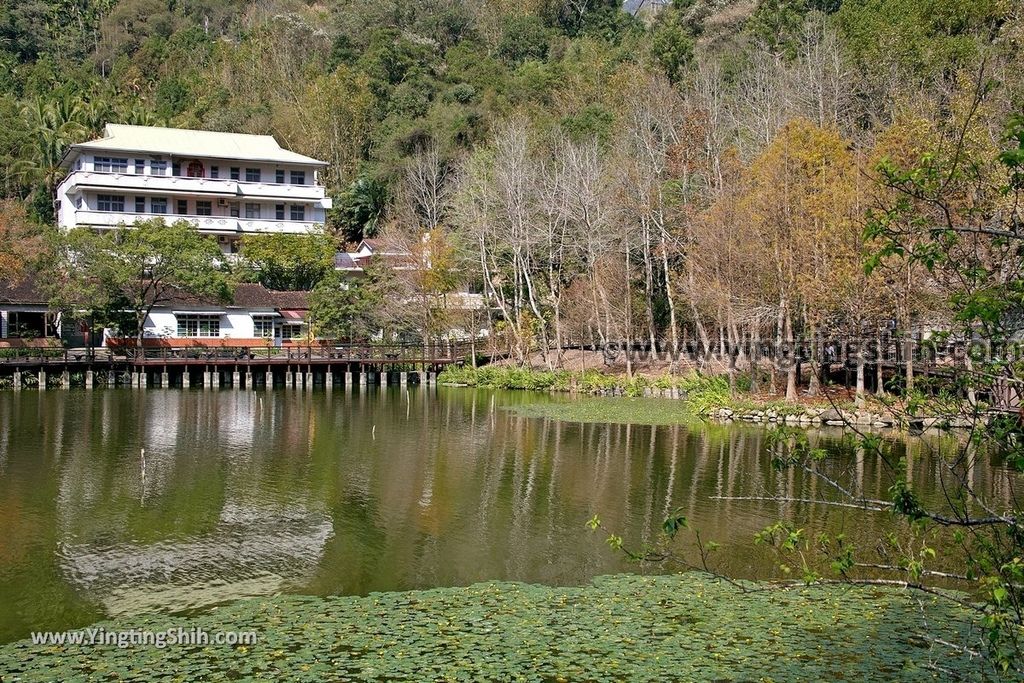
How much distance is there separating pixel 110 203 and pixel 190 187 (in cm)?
504

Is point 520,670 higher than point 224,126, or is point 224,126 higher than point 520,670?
point 224,126

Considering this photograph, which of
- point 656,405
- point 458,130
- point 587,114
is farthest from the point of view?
point 458,130

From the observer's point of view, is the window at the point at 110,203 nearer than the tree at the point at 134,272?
No

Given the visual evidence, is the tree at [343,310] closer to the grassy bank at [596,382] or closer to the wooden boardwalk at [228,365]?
the wooden boardwalk at [228,365]

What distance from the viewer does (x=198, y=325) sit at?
55.2m

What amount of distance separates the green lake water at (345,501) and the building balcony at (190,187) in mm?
30065

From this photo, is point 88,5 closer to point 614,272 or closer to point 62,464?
point 614,272

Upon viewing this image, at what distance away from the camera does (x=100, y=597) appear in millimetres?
13422

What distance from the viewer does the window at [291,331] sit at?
57.7m

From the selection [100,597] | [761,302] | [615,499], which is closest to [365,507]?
[615,499]

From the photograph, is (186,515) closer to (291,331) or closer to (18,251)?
(18,251)

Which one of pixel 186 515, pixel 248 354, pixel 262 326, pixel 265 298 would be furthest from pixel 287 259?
pixel 186 515

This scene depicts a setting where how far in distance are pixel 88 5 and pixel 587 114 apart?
66.7 meters

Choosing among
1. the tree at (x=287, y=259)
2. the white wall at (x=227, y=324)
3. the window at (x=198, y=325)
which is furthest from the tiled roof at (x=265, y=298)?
the tree at (x=287, y=259)
